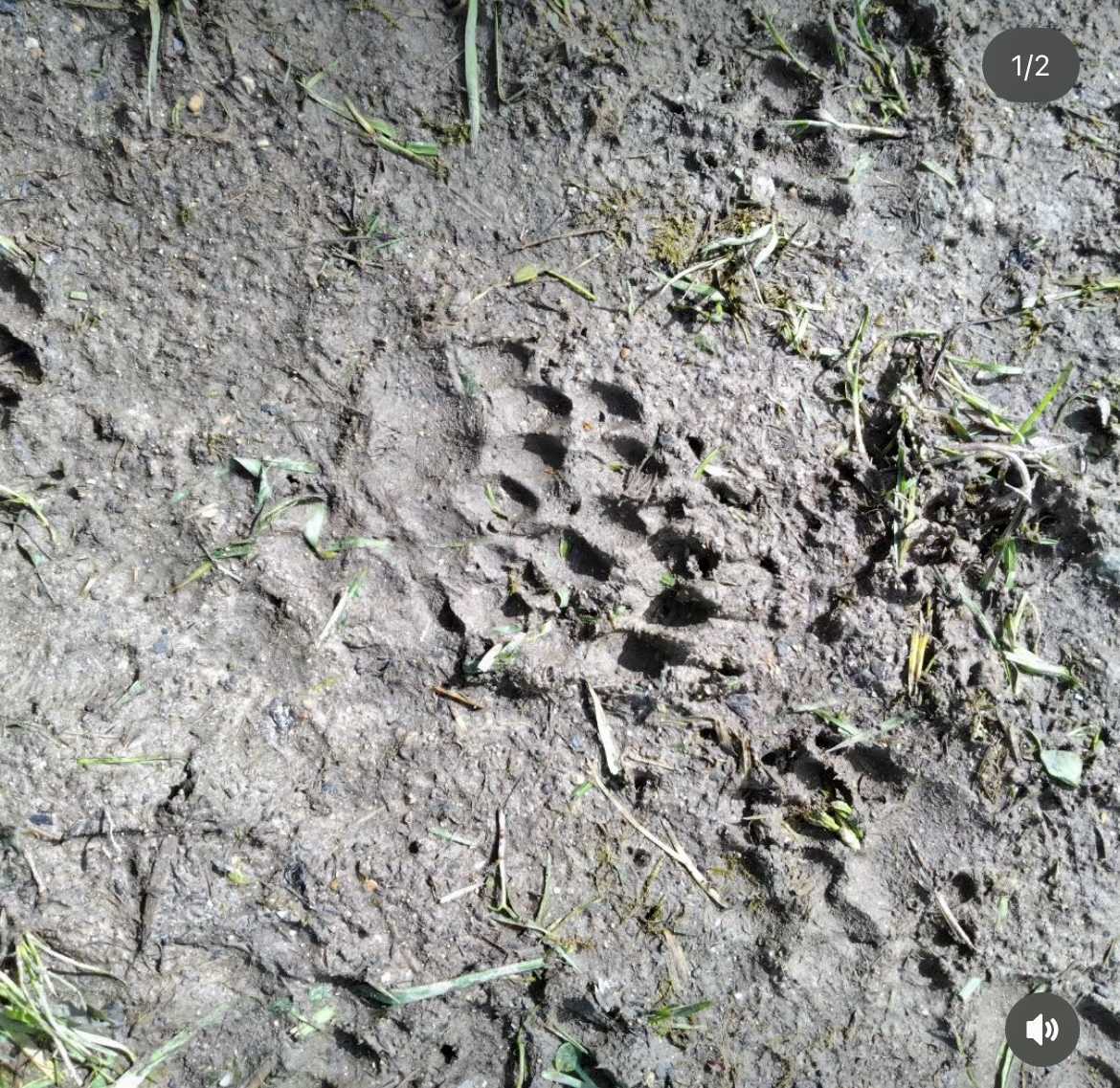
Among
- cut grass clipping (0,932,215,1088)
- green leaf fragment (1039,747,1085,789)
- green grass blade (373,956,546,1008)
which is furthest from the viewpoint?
green leaf fragment (1039,747,1085,789)

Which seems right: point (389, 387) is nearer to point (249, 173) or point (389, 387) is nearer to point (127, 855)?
point (249, 173)

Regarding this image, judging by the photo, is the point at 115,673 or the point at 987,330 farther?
the point at 987,330

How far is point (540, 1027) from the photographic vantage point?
5.99 feet

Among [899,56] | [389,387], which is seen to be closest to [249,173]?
[389,387]

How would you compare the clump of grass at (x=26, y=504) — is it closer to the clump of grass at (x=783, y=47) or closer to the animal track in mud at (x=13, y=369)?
the animal track in mud at (x=13, y=369)

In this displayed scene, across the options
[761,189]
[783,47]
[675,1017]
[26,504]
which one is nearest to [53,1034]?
[26,504]

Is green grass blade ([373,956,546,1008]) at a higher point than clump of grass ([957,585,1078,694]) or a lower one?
lower

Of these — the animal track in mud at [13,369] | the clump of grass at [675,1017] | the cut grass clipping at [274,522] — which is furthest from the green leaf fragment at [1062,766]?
the animal track in mud at [13,369]

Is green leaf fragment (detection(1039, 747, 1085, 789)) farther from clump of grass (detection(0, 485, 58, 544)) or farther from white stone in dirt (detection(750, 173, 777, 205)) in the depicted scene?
clump of grass (detection(0, 485, 58, 544))

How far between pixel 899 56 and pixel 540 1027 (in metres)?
2.13

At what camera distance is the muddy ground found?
5.93 feet
